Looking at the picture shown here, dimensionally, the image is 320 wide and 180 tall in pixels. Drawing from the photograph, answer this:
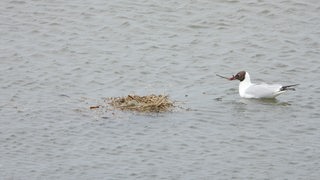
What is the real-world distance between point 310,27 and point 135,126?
556cm

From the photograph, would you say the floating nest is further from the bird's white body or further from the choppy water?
the bird's white body

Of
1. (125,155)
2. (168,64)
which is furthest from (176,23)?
(125,155)

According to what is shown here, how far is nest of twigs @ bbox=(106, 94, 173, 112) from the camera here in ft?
44.4

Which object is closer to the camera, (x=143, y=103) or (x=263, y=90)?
(x=143, y=103)

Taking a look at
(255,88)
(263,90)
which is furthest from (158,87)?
(263,90)

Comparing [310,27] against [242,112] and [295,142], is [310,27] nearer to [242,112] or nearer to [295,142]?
[242,112]

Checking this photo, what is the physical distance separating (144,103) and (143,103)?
2 centimetres

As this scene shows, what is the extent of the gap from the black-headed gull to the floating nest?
1598 mm

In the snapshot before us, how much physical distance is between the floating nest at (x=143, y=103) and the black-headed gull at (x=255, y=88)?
5.24ft

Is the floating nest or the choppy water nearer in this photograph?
the choppy water

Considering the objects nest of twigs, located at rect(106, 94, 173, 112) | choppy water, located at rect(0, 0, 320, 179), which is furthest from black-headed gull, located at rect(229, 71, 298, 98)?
nest of twigs, located at rect(106, 94, 173, 112)

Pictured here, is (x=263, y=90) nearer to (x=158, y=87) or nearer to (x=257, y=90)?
(x=257, y=90)

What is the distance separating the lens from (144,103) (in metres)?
13.6

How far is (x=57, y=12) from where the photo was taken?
18.0 meters
